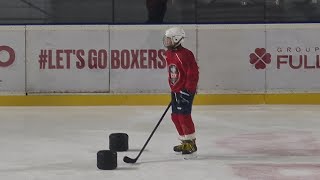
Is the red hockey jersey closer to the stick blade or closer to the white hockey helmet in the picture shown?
the white hockey helmet

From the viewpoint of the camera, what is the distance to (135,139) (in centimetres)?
600

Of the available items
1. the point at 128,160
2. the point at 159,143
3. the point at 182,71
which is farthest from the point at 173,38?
the point at 159,143

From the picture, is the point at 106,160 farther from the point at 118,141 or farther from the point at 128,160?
A: the point at 118,141

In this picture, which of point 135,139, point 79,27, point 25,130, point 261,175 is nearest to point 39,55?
point 79,27

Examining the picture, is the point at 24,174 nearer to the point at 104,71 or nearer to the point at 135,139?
the point at 135,139

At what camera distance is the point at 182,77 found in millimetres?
4941

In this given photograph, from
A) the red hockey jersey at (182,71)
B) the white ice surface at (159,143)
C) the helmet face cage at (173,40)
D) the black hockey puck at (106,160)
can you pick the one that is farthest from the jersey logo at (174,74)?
the black hockey puck at (106,160)

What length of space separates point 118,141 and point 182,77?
80cm

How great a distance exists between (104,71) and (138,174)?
425 cm

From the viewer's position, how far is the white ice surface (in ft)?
14.8

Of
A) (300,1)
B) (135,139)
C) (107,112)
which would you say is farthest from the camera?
(300,1)

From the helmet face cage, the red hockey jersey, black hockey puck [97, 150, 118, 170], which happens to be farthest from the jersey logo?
black hockey puck [97, 150, 118, 170]

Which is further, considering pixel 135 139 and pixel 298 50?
pixel 298 50

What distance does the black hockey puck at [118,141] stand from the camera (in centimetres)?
526
